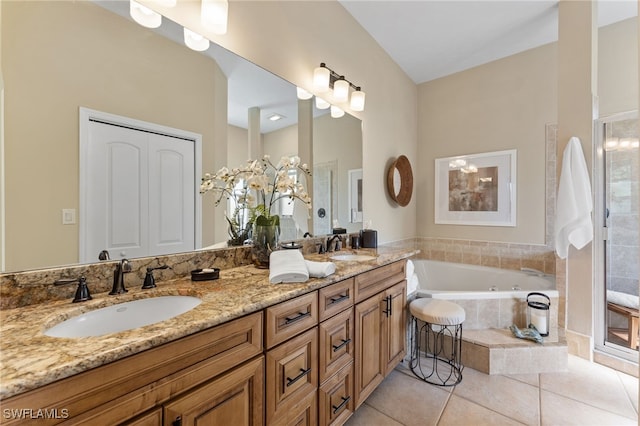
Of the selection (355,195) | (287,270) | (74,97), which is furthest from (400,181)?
(74,97)

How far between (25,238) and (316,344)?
1.13 metres

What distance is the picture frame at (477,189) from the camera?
3.02 metres

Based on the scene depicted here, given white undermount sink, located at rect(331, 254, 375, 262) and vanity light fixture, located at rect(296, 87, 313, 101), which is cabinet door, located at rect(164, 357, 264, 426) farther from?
vanity light fixture, located at rect(296, 87, 313, 101)

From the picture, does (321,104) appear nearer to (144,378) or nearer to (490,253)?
(144,378)

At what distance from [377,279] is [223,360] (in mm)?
1082

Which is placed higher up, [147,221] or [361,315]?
[147,221]

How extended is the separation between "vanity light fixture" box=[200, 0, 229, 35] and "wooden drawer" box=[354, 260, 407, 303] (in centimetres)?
149

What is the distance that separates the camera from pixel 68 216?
0.97 meters

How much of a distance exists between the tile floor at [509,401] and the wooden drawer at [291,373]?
702 mm

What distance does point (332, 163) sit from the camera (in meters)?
2.30

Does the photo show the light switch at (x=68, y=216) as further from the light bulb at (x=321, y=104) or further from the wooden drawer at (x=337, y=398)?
the light bulb at (x=321, y=104)

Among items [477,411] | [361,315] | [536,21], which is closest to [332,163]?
[361,315]

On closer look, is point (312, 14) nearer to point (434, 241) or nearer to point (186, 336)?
point (186, 336)

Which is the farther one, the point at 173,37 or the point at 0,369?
the point at 173,37
